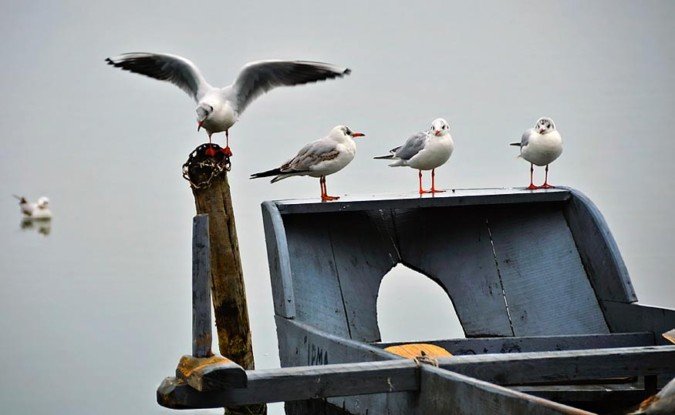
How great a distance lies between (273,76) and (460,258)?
2.69 metres

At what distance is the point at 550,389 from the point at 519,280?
80.8 inches

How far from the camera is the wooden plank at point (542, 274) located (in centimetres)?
797

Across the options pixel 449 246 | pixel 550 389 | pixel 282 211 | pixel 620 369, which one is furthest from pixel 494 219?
pixel 620 369

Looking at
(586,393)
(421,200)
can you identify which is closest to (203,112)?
(421,200)

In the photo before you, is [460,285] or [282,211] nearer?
[282,211]

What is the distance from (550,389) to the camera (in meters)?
6.39

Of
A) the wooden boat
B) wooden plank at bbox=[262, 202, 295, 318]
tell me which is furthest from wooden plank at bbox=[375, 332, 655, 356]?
wooden plank at bbox=[262, 202, 295, 318]

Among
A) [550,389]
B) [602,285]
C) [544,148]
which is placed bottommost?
[550,389]

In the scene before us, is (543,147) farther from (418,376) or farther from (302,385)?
(302,385)

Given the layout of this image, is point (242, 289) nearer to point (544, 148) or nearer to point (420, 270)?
point (420, 270)

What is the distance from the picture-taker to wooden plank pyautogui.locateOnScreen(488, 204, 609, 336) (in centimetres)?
797

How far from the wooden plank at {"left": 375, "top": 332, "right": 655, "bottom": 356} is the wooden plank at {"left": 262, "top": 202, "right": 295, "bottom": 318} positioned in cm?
63

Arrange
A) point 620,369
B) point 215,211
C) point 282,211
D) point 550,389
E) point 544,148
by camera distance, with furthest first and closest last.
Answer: point 544,148, point 215,211, point 282,211, point 550,389, point 620,369

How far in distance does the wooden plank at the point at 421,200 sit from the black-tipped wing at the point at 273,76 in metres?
1.87
